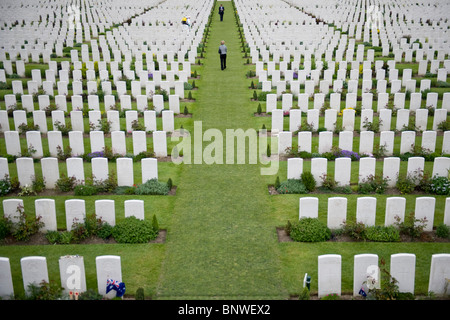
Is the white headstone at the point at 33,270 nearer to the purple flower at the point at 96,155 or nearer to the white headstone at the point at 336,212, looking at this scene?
the white headstone at the point at 336,212

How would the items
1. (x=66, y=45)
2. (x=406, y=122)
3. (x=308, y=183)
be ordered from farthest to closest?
(x=66, y=45) → (x=406, y=122) → (x=308, y=183)

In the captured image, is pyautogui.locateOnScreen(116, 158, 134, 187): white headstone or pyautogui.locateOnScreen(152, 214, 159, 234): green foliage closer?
pyautogui.locateOnScreen(152, 214, 159, 234): green foliage

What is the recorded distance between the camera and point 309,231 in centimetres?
1063

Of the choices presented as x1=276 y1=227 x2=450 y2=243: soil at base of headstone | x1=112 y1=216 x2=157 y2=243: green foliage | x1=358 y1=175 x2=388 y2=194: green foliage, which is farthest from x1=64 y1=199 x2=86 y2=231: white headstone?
x1=358 y1=175 x2=388 y2=194: green foliage

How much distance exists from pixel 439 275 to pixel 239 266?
11.7 feet

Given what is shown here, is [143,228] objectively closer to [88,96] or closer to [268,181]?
[268,181]

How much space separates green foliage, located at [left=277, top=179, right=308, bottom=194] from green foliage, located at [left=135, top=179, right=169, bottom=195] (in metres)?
2.96

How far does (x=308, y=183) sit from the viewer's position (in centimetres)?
1298

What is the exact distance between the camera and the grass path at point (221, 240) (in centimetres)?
918

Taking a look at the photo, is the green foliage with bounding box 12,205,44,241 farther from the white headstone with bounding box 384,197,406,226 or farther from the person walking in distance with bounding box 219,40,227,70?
the person walking in distance with bounding box 219,40,227,70

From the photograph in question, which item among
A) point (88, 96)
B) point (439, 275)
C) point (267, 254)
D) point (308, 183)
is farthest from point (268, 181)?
point (88, 96)

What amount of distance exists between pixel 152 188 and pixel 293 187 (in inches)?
143

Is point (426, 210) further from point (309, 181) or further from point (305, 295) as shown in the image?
point (305, 295)

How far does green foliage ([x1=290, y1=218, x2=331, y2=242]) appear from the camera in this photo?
1063 cm
